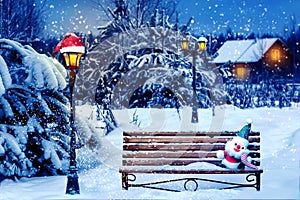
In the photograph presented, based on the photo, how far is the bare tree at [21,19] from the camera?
2558cm

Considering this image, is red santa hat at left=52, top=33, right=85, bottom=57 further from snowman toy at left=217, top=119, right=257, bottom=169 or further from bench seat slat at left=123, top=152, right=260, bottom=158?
snowman toy at left=217, top=119, right=257, bottom=169

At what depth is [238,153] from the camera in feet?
23.6

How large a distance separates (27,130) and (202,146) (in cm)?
320

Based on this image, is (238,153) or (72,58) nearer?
(238,153)

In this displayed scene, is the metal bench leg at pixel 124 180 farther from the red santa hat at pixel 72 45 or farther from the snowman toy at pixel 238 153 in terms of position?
the red santa hat at pixel 72 45

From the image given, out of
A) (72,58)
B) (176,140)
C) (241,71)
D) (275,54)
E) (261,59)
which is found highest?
(275,54)

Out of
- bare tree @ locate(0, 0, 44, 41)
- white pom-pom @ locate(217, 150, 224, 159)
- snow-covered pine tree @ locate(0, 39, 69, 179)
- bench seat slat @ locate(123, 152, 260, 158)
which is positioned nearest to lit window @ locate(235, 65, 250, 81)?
bare tree @ locate(0, 0, 44, 41)

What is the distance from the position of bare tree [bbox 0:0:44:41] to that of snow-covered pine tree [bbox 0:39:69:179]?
52.5ft

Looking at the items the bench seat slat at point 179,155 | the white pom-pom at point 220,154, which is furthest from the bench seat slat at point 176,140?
the white pom-pom at point 220,154

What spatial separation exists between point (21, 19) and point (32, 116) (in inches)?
788

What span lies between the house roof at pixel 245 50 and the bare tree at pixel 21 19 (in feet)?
71.7

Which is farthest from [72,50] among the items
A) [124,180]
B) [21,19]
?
[21,19]

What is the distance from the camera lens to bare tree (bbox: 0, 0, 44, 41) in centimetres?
2558

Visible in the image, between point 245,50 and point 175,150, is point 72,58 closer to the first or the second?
point 175,150
